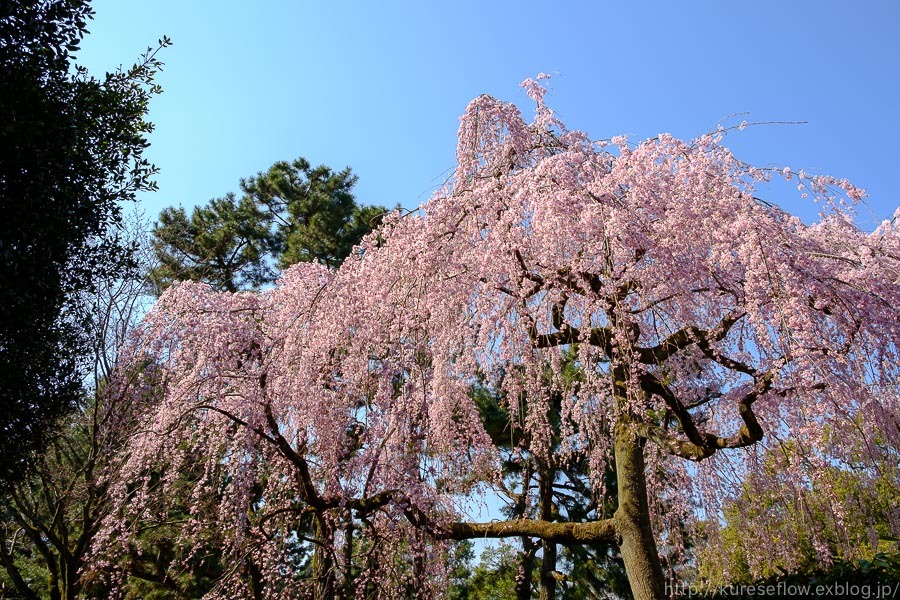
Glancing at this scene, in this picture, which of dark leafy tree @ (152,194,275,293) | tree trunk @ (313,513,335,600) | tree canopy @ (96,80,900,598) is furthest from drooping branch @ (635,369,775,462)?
dark leafy tree @ (152,194,275,293)

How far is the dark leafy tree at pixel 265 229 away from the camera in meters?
12.1

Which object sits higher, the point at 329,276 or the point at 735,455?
the point at 329,276

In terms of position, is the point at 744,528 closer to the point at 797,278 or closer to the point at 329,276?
the point at 797,278

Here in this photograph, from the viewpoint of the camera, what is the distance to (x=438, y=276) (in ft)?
17.1

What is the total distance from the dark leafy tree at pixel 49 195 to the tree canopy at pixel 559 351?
4.01 feet

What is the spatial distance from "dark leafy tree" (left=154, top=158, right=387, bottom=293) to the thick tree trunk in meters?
7.58

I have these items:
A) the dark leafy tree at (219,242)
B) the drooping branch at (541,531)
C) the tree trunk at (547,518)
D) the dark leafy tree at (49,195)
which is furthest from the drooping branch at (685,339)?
the dark leafy tree at (219,242)

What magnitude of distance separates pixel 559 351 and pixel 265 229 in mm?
9124

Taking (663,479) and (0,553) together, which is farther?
(0,553)

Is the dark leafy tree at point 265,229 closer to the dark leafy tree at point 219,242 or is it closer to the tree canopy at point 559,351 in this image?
the dark leafy tree at point 219,242

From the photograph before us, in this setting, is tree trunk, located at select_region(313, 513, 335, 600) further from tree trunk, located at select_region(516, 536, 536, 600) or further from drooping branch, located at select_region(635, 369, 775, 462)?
tree trunk, located at select_region(516, 536, 536, 600)

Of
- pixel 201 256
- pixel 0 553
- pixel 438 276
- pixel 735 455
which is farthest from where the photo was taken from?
pixel 201 256

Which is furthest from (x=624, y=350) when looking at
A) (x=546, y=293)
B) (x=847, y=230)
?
(x=847, y=230)

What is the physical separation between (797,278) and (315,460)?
4462mm
